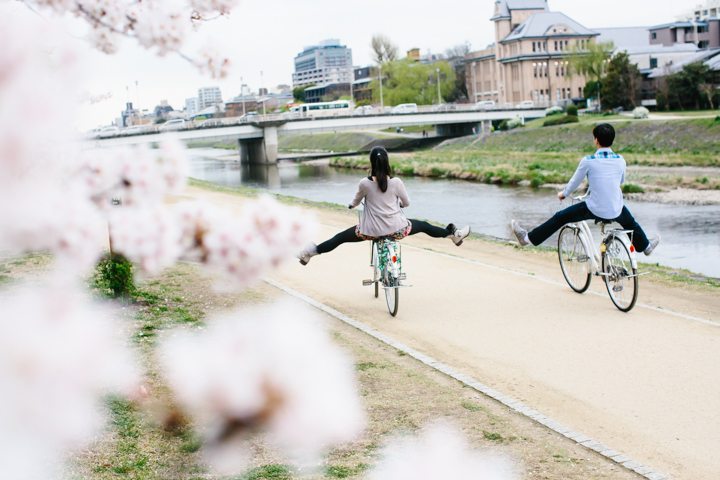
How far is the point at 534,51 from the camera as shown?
100688 mm

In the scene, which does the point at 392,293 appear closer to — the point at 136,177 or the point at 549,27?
the point at 136,177

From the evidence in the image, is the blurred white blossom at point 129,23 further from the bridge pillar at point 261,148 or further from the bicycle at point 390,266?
the bridge pillar at point 261,148

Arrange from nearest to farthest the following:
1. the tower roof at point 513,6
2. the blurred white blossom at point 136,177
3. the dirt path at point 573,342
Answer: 1. the blurred white blossom at point 136,177
2. the dirt path at point 573,342
3. the tower roof at point 513,6

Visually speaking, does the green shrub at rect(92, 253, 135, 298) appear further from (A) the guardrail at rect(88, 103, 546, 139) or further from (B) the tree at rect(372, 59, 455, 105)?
(B) the tree at rect(372, 59, 455, 105)

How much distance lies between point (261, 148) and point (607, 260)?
184ft

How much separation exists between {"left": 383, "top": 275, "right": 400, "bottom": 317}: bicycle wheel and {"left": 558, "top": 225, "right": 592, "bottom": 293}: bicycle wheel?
2061 mm

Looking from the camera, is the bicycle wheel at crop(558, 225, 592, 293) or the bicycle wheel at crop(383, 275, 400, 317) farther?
the bicycle wheel at crop(558, 225, 592, 293)

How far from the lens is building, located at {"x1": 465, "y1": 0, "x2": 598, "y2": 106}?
3947 inches

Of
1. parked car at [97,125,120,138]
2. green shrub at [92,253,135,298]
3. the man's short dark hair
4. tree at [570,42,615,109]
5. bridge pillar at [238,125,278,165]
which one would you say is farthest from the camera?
tree at [570,42,615,109]

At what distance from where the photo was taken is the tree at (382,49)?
115125 millimetres

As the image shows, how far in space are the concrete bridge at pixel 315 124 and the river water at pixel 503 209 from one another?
992 cm

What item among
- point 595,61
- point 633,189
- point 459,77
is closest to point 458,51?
point 459,77

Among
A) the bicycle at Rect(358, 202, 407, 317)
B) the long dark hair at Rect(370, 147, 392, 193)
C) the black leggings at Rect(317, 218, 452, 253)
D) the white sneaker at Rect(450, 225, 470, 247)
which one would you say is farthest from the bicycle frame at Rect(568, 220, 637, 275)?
the long dark hair at Rect(370, 147, 392, 193)

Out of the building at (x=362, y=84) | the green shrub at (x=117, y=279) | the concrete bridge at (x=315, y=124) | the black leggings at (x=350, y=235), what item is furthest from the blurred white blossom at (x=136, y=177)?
the building at (x=362, y=84)
